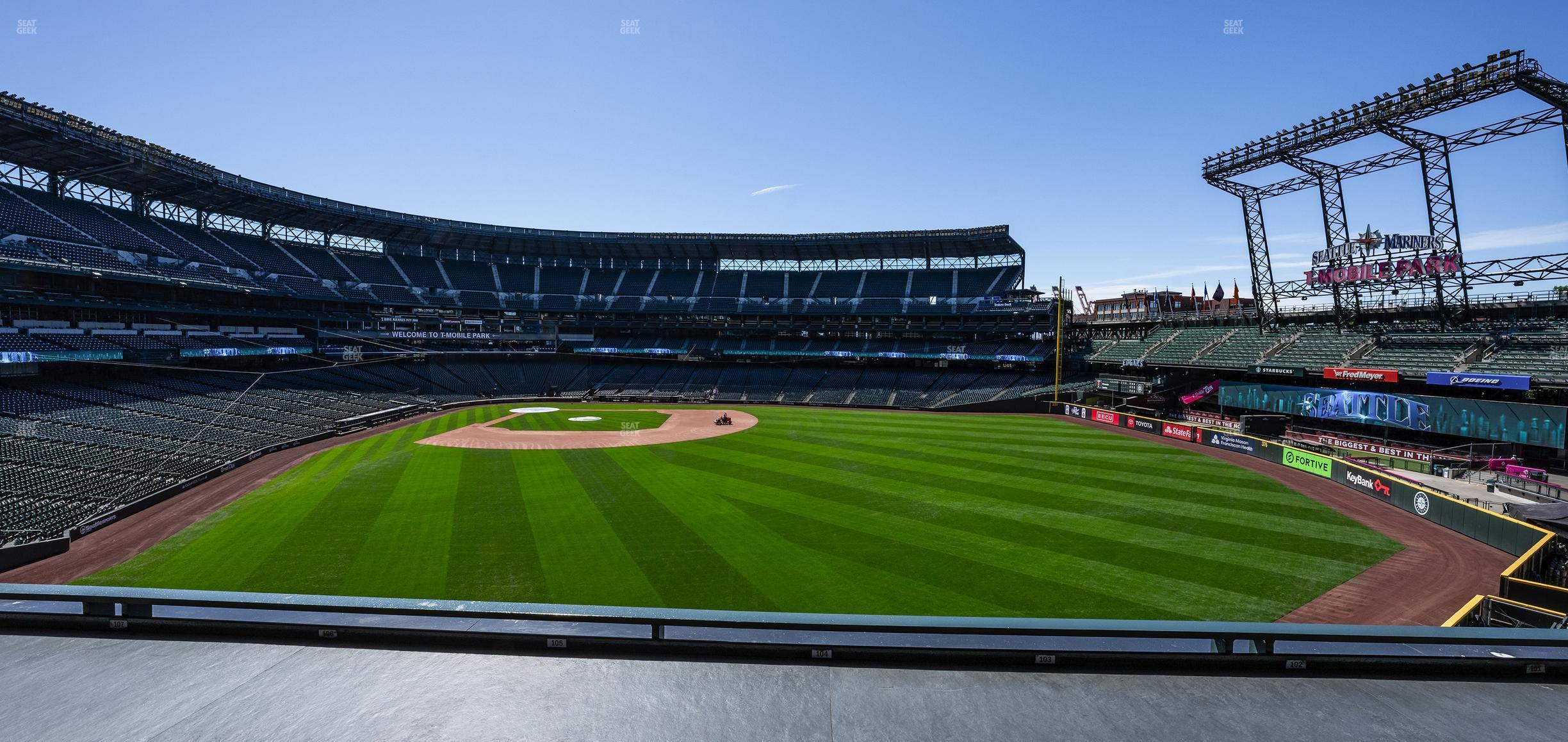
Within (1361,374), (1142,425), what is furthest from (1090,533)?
(1361,374)

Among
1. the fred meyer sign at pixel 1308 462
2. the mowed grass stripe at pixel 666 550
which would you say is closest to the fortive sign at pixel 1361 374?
the fred meyer sign at pixel 1308 462

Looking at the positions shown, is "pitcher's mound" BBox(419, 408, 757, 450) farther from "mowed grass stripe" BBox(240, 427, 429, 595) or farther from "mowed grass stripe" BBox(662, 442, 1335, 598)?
"mowed grass stripe" BBox(662, 442, 1335, 598)

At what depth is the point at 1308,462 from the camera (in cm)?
2870

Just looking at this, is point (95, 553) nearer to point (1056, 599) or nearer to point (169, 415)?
point (169, 415)

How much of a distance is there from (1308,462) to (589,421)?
4524cm

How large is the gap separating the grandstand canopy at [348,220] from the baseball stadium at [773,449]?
456 millimetres

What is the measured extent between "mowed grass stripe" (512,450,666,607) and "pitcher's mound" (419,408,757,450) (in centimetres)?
1041

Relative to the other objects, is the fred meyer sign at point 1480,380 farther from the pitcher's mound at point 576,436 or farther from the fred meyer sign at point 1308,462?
the pitcher's mound at point 576,436

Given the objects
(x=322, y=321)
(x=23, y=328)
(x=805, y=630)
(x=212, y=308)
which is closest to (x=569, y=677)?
(x=805, y=630)

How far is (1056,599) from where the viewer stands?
14.7 metres

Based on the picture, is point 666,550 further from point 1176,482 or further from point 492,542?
point 1176,482

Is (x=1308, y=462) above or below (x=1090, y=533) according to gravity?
below

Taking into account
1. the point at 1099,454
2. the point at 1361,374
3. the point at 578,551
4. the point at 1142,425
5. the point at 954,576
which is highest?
the point at 1361,374

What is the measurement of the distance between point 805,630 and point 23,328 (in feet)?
188
